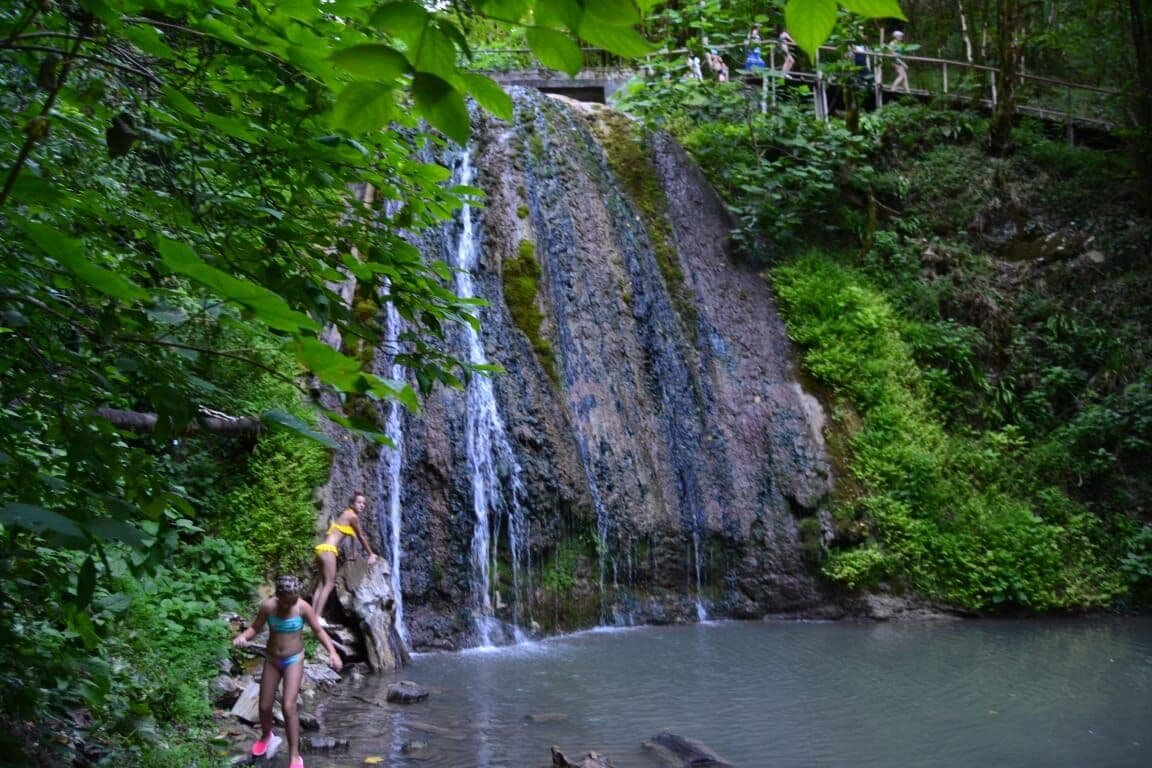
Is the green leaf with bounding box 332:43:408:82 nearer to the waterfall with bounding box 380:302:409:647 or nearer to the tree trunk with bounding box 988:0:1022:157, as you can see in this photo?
the waterfall with bounding box 380:302:409:647

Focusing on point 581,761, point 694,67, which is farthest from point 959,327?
point 581,761

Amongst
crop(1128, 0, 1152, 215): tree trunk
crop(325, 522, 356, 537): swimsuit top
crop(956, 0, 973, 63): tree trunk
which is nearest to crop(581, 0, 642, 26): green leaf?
crop(325, 522, 356, 537): swimsuit top

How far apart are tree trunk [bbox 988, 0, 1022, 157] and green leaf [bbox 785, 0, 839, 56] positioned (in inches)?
656

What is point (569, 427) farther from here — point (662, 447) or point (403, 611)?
point (403, 611)

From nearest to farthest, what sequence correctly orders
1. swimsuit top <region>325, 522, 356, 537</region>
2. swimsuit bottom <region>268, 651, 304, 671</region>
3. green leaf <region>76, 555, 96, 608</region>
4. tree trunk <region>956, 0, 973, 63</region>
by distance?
green leaf <region>76, 555, 96, 608</region> → swimsuit bottom <region>268, 651, 304, 671</region> → swimsuit top <region>325, 522, 356, 537</region> → tree trunk <region>956, 0, 973, 63</region>

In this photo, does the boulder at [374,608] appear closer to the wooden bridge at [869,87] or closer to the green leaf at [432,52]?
the green leaf at [432,52]

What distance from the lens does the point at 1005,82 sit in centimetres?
1580

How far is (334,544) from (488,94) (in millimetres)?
7364

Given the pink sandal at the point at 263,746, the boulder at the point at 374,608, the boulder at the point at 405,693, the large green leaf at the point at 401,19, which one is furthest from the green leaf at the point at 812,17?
the boulder at the point at 374,608

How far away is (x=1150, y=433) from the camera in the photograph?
39.4ft

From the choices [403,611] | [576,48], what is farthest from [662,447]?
[576,48]

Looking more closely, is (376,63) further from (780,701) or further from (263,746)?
(780,701)

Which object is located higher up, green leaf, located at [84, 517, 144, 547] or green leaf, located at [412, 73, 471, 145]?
green leaf, located at [412, 73, 471, 145]

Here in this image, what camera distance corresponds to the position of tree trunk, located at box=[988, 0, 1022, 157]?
1580 cm
